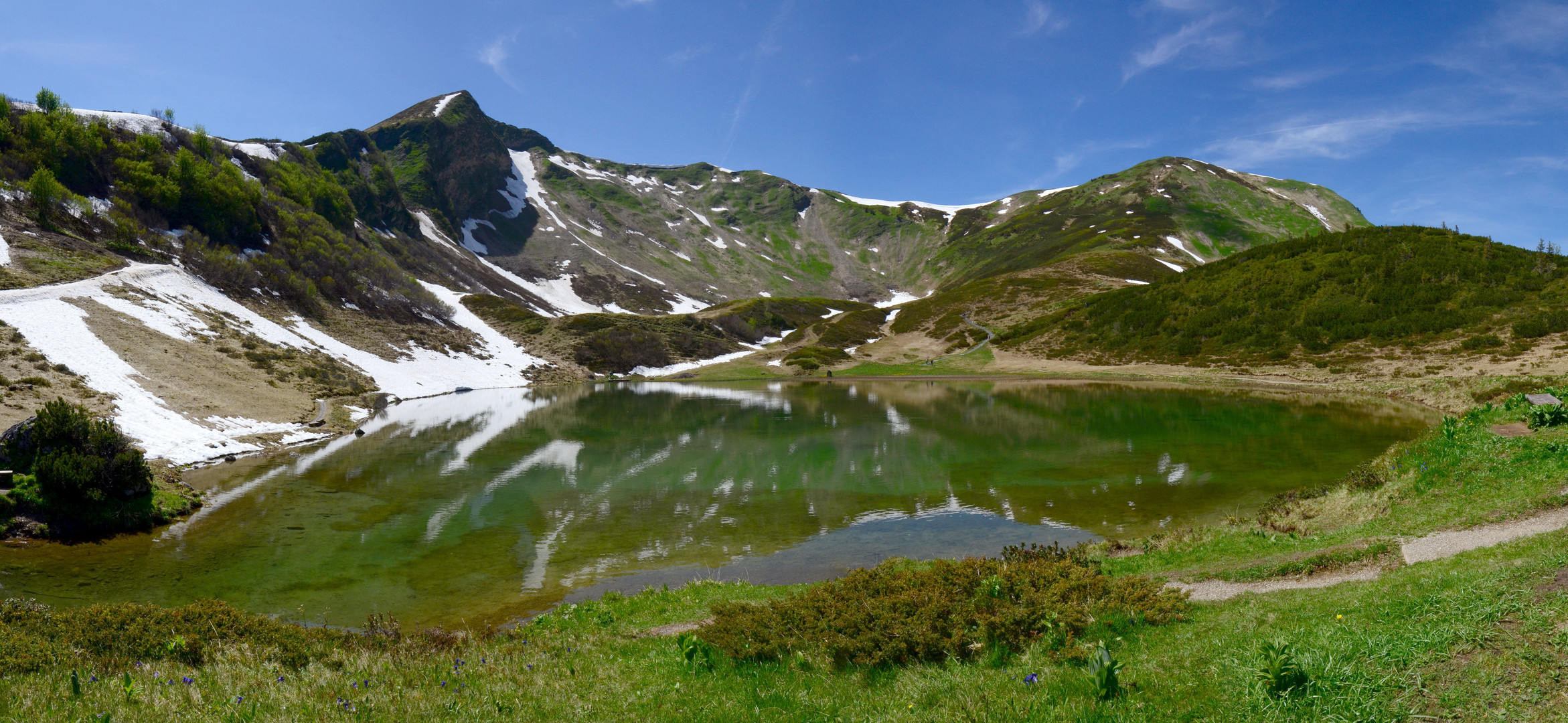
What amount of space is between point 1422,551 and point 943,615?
9.72 metres

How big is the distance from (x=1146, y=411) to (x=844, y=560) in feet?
132

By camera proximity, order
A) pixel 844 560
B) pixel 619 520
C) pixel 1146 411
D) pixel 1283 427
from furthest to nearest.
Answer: pixel 1146 411
pixel 1283 427
pixel 619 520
pixel 844 560

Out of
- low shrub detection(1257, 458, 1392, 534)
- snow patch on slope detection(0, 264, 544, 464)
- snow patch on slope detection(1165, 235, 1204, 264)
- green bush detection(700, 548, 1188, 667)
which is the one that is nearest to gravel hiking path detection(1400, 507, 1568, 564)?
low shrub detection(1257, 458, 1392, 534)

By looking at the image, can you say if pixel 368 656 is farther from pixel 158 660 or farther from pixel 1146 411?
pixel 1146 411

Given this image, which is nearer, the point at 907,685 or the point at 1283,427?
the point at 907,685

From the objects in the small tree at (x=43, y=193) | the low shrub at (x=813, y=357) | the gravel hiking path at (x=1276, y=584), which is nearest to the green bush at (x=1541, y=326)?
the gravel hiking path at (x=1276, y=584)

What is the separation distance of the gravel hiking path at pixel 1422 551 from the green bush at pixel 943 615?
6.77 ft

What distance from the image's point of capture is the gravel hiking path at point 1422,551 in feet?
37.2

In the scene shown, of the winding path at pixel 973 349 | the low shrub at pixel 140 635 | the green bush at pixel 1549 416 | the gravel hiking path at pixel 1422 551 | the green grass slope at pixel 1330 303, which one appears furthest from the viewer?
the winding path at pixel 973 349

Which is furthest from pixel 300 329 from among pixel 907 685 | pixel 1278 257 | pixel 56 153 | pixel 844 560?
pixel 1278 257

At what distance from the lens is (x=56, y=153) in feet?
238

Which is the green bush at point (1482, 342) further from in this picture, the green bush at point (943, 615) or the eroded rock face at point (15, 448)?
the eroded rock face at point (15, 448)

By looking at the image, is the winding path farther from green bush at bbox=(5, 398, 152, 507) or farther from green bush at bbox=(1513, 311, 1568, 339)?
green bush at bbox=(5, 398, 152, 507)

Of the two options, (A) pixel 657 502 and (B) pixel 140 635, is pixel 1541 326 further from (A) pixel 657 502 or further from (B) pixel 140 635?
(B) pixel 140 635
